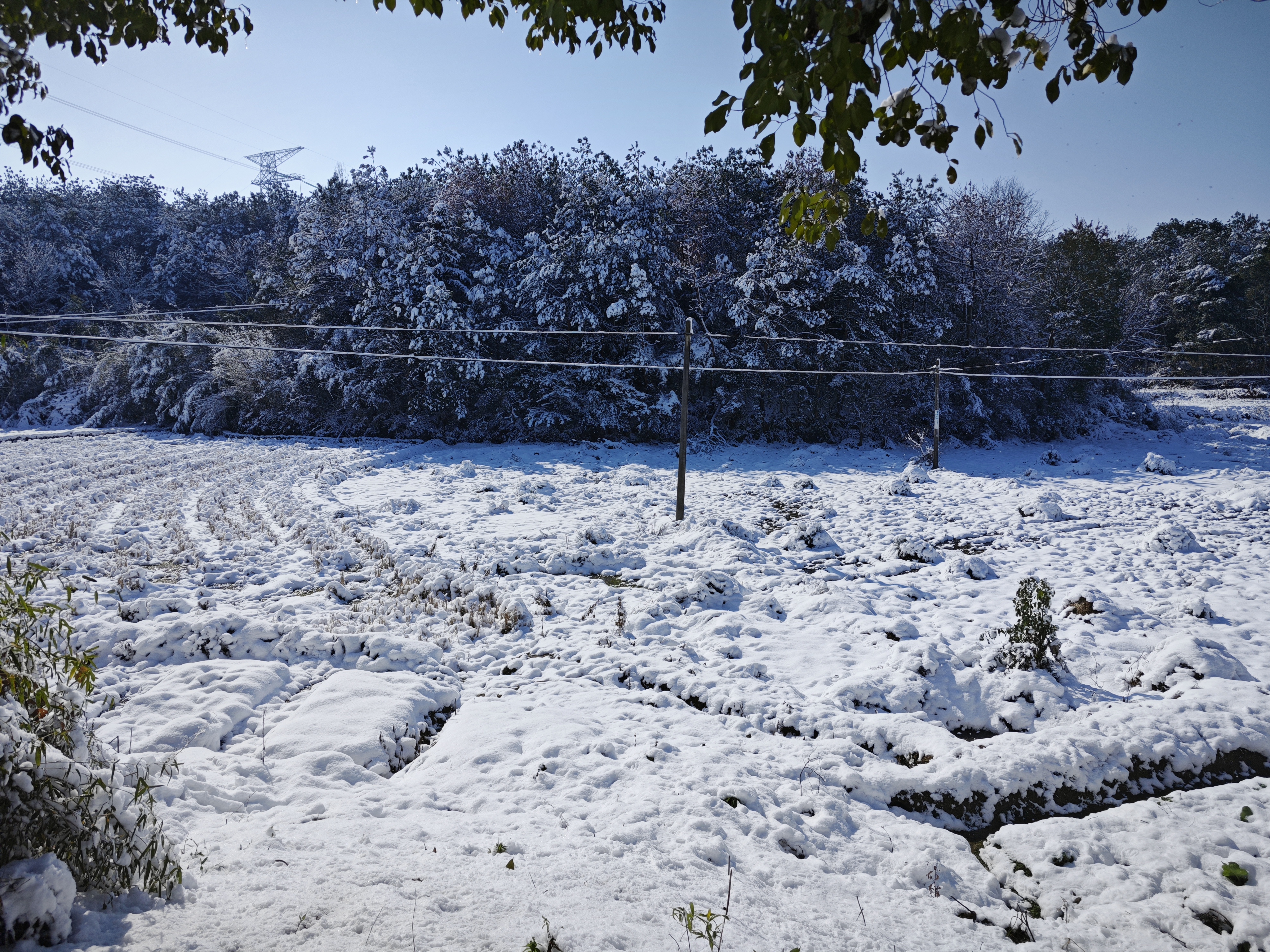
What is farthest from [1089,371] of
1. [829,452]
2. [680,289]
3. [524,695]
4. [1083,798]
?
[524,695]

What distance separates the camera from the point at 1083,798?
427 centimetres

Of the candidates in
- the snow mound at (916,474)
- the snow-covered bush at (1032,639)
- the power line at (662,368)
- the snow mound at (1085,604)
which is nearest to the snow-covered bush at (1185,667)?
the snow-covered bush at (1032,639)

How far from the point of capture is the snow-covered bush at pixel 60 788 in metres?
2.12

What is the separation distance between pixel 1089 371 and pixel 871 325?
9.85m

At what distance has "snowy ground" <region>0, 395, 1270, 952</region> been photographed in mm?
2912

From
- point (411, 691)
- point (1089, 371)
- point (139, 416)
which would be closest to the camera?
point (411, 691)

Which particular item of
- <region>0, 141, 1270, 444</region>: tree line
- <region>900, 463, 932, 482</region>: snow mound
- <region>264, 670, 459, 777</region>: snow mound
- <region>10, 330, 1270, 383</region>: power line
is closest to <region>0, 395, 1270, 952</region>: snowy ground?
<region>264, 670, 459, 777</region>: snow mound

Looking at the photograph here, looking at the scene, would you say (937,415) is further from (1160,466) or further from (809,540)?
(809,540)

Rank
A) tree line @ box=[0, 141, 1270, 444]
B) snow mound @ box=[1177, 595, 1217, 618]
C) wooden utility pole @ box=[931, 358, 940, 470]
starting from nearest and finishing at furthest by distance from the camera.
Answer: snow mound @ box=[1177, 595, 1217, 618] → wooden utility pole @ box=[931, 358, 940, 470] → tree line @ box=[0, 141, 1270, 444]

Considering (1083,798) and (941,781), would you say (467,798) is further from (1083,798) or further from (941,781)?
(1083,798)

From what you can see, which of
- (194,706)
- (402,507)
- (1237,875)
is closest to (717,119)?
(1237,875)

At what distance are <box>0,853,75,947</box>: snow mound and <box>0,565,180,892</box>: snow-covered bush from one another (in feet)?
0.44

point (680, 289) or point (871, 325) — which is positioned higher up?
point (680, 289)

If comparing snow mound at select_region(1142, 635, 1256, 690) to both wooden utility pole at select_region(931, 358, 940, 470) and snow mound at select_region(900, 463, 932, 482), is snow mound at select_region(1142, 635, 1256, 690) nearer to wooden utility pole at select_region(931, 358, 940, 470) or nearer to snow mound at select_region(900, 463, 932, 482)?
snow mound at select_region(900, 463, 932, 482)
